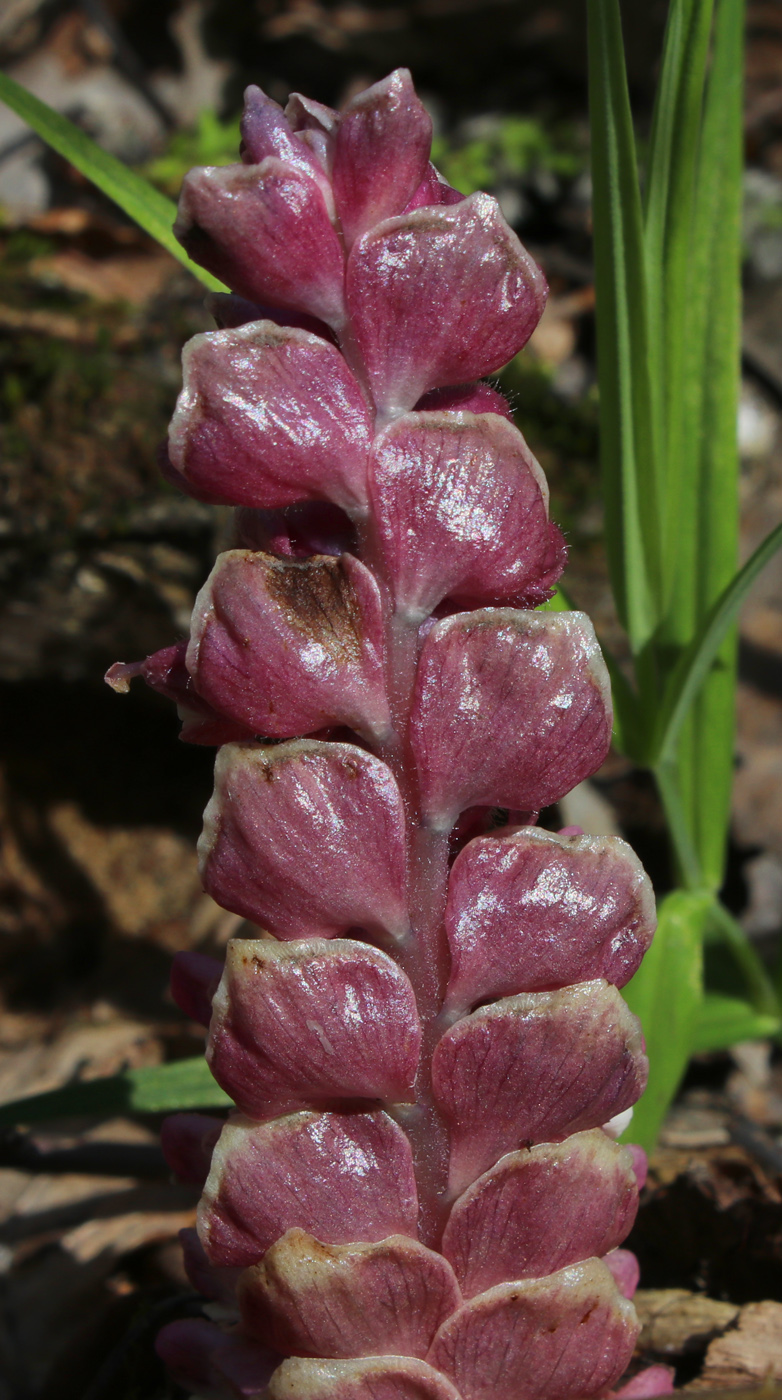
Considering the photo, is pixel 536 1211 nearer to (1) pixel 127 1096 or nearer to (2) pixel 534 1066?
(2) pixel 534 1066

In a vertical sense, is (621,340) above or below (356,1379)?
above

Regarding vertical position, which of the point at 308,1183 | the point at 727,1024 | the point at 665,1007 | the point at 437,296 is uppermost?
the point at 437,296

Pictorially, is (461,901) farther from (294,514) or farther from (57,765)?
(57,765)

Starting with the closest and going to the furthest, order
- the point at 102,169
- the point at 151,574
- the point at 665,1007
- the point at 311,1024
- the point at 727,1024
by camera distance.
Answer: the point at 311,1024 < the point at 102,169 < the point at 665,1007 < the point at 727,1024 < the point at 151,574

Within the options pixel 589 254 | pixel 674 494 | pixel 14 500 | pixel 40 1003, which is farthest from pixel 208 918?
pixel 589 254

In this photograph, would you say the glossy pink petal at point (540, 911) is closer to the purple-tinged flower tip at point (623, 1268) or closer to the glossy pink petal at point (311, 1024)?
the glossy pink petal at point (311, 1024)

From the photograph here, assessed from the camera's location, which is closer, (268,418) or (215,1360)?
(268,418)

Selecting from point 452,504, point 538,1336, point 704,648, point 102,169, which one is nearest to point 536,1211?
point 538,1336

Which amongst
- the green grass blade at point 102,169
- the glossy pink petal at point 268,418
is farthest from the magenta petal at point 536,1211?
the green grass blade at point 102,169
